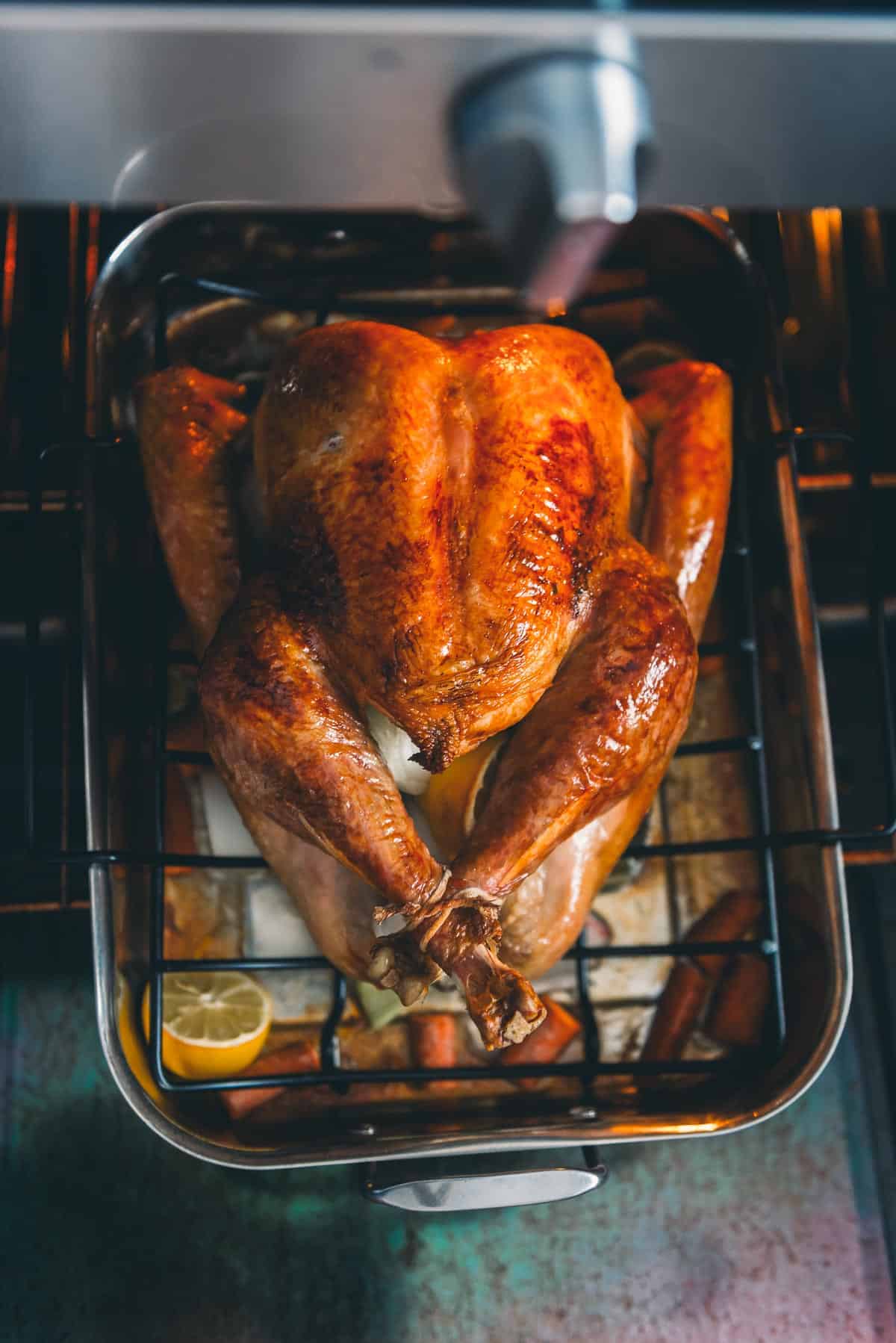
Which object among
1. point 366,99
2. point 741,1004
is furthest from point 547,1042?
point 366,99

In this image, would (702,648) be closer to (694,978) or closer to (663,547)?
(663,547)

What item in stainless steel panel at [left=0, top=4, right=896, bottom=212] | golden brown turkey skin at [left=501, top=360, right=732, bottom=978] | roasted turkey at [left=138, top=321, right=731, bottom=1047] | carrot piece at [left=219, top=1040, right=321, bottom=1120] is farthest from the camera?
carrot piece at [left=219, top=1040, right=321, bottom=1120]

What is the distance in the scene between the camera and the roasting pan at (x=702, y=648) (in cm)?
139

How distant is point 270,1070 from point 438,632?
692 mm

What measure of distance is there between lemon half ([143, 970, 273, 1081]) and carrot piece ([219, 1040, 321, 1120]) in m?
0.02

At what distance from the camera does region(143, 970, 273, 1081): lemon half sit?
4.84 feet

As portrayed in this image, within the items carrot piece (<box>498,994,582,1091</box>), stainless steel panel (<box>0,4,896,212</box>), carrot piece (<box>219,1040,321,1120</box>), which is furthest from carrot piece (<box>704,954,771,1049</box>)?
stainless steel panel (<box>0,4,896,212</box>)

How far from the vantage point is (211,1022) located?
150cm

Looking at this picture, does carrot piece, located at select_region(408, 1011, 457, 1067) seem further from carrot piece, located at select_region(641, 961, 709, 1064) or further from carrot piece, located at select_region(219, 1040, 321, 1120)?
carrot piece, located at select_region(641, 961, 709, 1064)

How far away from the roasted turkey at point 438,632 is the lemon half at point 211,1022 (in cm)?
21

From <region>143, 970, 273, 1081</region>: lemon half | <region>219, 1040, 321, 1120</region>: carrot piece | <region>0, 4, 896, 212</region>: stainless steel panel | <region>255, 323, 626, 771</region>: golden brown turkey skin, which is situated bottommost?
<region>219, 1040, 321, 1120</region>: carrot piece

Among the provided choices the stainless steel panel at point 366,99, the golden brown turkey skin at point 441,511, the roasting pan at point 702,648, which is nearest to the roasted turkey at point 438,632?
the golden brown turkey skin at point 441,511

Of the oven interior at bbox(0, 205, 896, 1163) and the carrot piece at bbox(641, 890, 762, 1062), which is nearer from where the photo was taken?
the oven interior at bbox(0, 205, 896, 1163)

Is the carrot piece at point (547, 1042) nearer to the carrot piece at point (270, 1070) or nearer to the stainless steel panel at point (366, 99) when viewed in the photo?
the carrot piece at point (270, 1070)
